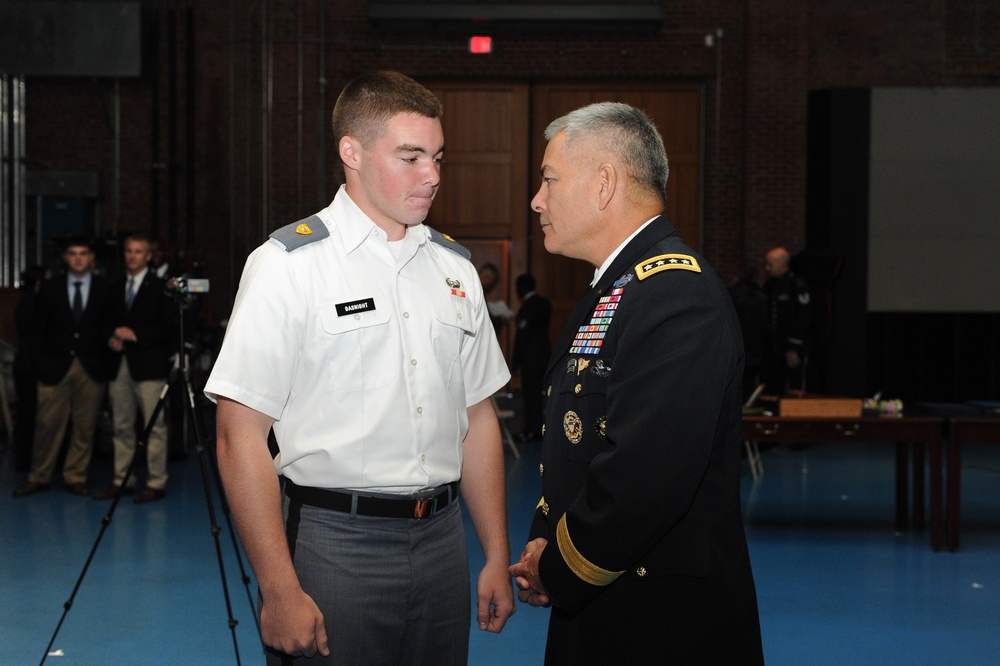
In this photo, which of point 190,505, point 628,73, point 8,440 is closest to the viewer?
point 190,505

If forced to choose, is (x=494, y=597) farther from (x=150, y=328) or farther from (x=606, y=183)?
(x=150, y=328)

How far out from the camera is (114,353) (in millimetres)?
7055

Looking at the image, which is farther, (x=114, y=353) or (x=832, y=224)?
(x=832, y=224)

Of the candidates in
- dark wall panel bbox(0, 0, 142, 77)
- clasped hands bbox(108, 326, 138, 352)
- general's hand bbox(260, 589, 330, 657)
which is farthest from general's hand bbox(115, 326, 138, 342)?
dark wall panel bbox(0, 0, 142, 77)

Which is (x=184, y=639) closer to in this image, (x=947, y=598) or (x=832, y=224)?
(x=947, y=598)

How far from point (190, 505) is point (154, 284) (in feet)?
5.01

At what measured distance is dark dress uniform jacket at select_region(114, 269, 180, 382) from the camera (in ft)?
22.5

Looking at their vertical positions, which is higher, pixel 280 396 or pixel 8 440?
pixel 280 396

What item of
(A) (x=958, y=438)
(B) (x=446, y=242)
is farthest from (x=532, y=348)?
(B) (x=446, y=242)

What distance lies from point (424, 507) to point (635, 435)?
52cm

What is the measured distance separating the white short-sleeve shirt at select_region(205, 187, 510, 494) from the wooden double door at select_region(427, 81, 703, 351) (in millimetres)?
10431

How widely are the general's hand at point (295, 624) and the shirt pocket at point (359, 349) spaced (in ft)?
1.28

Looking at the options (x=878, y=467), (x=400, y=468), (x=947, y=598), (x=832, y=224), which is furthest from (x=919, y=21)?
(x=400, y=468)

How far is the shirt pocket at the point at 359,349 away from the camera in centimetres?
190
